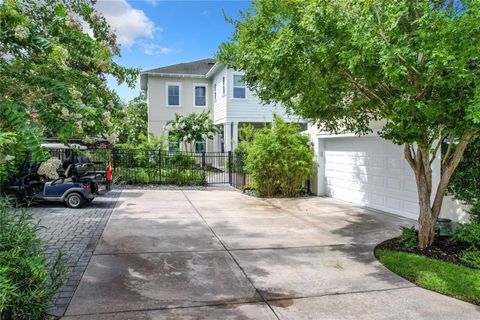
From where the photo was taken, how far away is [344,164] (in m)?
11.1

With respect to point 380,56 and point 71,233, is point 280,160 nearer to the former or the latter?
point 71,233

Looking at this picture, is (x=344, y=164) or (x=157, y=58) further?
(x=157, y=58)

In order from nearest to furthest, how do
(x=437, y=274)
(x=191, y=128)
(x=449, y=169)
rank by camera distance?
(x=437, y=274) < (x=449, y=169) < (x=191, y=128)

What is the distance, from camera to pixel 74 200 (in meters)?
9.70

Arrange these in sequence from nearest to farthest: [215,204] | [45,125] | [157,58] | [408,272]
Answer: [45,125] < [408,272] < [215,204] < [157,58]

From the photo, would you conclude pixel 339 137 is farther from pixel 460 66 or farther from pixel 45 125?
pixel 45 125

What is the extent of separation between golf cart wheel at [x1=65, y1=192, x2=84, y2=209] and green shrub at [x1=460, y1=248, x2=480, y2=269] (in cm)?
884

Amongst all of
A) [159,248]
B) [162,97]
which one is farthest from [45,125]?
[162,97]

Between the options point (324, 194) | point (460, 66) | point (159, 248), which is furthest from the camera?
point (324, 194)

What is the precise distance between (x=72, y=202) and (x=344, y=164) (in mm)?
8008

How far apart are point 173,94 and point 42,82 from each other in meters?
18.7

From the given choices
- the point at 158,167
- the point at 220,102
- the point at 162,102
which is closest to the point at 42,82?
the point at 158,167

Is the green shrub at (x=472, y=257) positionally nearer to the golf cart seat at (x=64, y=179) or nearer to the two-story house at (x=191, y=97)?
the golf cart seat at (x=64, y=179)

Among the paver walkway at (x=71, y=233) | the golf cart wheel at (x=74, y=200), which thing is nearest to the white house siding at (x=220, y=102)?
the paver walkway at (x=71, y=233)
